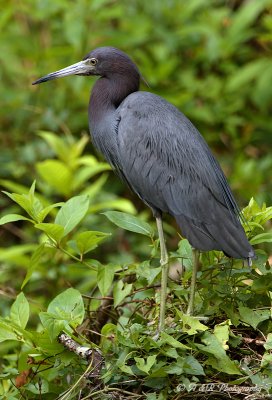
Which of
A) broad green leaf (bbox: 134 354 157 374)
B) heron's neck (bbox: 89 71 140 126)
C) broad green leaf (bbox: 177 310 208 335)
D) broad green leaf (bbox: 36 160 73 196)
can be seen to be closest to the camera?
broad green leaf (bbox: 134 354 157 374)

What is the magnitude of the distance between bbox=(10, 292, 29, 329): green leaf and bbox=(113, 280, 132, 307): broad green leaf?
30cm

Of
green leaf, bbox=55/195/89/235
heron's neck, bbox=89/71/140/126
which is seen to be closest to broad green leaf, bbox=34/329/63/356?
green leaf, bbox=55/195/89/235

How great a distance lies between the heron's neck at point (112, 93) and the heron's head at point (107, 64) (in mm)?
19

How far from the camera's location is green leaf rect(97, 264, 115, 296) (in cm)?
286

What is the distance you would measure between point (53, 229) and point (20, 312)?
0.29m

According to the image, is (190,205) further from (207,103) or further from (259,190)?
(207,103)

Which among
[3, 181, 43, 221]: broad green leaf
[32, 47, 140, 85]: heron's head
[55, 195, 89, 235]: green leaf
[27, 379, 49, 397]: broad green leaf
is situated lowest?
[27, 379, 49, 397]: broad green leaf

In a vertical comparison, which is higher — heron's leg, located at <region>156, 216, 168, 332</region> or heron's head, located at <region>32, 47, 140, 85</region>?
heron's head, located at <region>32, 47, 140, 85</region>

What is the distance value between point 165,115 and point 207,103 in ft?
10.0

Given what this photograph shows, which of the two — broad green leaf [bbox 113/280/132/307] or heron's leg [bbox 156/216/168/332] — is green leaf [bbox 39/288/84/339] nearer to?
broad green leaf [bbox 113/280/132/307]

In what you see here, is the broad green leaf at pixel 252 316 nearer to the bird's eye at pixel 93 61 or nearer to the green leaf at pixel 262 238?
the green leaf at pixel 262 238

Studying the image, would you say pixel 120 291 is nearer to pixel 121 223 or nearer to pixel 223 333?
pixel 121 223

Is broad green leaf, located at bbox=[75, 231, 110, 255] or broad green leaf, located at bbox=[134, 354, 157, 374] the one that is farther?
broad green leaf, located at bbox=[75, 231, 110, 255]

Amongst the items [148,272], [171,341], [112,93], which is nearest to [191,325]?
[171,341]
